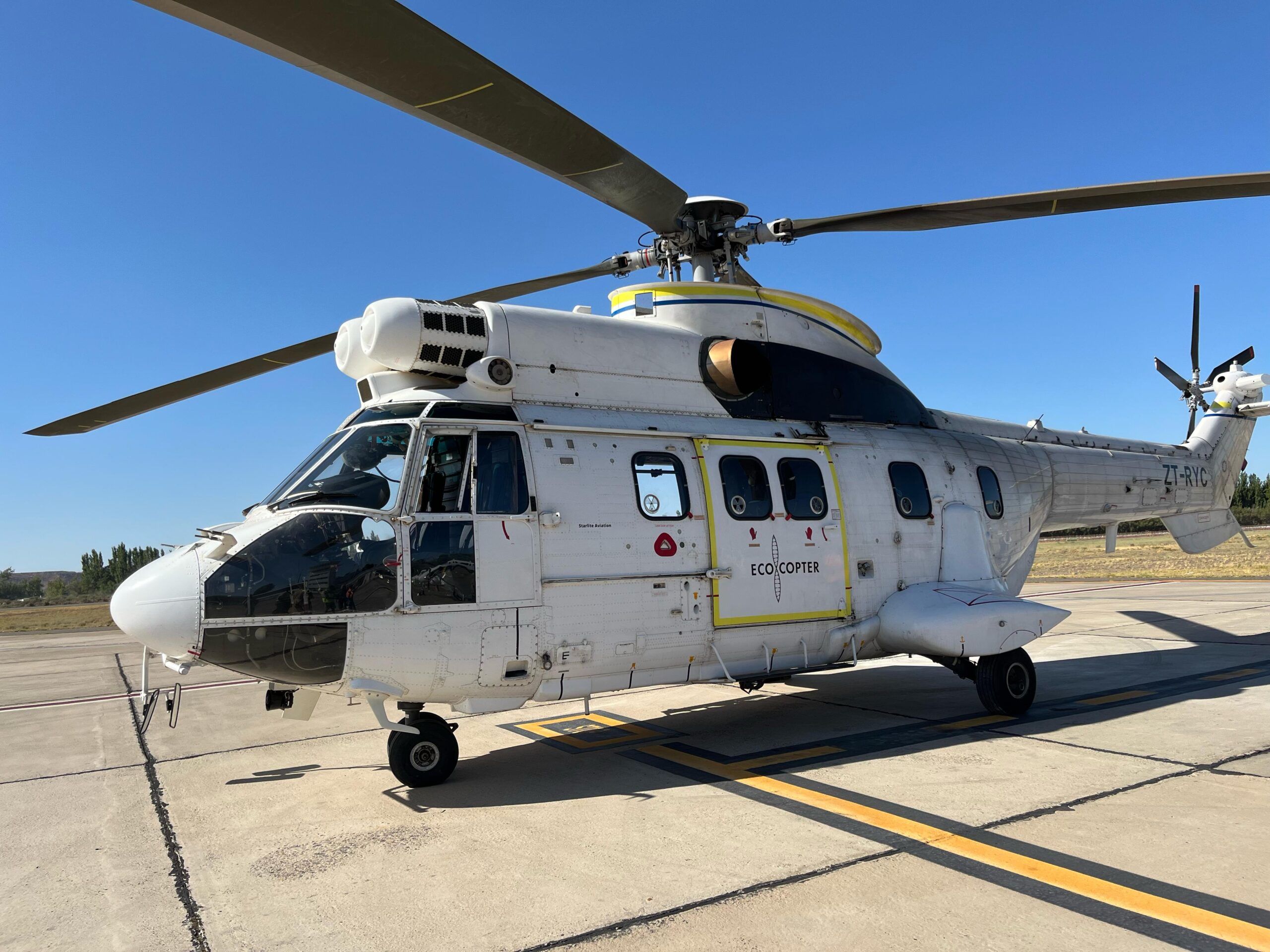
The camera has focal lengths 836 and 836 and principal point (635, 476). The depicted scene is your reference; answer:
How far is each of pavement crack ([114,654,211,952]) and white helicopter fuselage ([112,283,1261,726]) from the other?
1116mm

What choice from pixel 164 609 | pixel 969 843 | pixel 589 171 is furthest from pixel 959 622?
pixel 164 609

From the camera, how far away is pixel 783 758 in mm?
6750

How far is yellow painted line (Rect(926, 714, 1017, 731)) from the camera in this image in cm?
762

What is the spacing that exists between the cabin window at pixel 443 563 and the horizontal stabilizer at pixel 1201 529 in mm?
11637

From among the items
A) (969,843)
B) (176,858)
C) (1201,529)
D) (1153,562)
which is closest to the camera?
(969,843)

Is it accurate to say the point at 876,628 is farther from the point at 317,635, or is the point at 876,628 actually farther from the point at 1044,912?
the point at 317,635

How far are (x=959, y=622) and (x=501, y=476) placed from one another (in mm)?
4488

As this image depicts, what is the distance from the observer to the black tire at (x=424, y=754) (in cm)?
620

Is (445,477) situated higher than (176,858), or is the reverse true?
(445,477)

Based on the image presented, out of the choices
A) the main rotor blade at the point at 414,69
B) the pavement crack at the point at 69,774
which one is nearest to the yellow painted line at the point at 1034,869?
the main rotor blade at the point at 414,69

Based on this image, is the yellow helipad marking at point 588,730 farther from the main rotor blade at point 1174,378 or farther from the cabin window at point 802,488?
the main rotor blade at point 1174,378

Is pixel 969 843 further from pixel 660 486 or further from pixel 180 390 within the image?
pixel 180 390

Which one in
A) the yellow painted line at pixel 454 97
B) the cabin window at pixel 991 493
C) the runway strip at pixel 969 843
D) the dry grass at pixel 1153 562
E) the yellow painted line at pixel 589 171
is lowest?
the dry grass at pixel 1153 562

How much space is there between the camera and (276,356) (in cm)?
780
